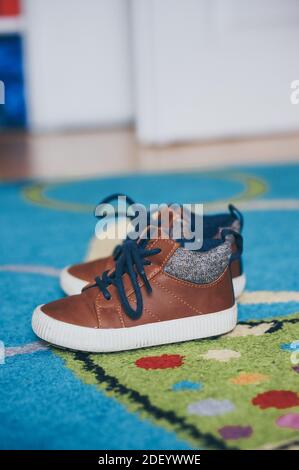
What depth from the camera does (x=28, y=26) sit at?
3.26 metres

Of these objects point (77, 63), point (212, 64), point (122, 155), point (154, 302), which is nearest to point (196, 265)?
point (154, 302)

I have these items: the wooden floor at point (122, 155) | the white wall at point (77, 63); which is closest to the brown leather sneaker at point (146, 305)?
the wooden floor at point (122, 155)

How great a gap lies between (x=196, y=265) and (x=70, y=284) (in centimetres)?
24

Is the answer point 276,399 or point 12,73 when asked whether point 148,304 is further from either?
point 12,73

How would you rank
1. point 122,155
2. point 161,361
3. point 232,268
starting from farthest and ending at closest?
point 122,155 < point 232,268 < point 161,361

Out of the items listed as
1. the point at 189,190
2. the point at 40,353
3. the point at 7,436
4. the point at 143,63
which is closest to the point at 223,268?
the point at 40,353

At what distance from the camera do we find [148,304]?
36.3 inches

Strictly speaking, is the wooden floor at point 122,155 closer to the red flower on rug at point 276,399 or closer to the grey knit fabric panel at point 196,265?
the grey knit fabric panel at point 196,265

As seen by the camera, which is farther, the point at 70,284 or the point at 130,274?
the point at 70,284

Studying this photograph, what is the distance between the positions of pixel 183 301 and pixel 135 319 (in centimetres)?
6

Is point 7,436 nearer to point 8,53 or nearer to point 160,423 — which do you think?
point 160,423

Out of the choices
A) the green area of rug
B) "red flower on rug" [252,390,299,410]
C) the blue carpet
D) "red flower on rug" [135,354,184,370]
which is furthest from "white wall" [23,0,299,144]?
"red flower on rug" [252,390,299,410]

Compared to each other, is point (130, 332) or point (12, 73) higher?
point (12, 73)
